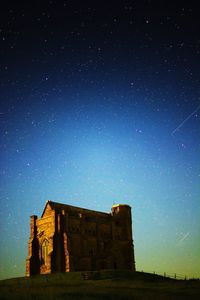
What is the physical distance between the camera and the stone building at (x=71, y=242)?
4988cm

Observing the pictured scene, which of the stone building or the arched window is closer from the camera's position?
the stone building

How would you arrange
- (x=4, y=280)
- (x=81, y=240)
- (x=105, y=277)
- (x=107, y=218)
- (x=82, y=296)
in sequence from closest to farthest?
(x=82, y=296) < (x=105, y=277) < (x=4, y=280) < (x=81, y=240) < (x=107, y=218)

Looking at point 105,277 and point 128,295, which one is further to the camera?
point 105,277

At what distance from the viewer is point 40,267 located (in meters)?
50.9

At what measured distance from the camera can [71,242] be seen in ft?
169

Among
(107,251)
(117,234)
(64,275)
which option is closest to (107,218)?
(117,234)

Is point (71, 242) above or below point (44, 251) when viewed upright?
above

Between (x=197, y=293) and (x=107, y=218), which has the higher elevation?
(x=107, y=218)

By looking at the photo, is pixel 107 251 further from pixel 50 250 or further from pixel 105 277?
pixel 105 277

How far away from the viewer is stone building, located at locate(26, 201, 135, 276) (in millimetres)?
49875

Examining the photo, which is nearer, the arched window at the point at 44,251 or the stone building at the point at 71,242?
the stone building at the point at 71,242

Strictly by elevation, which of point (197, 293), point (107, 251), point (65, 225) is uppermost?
point (65, 225)

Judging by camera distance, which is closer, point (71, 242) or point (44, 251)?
point (71, 242)

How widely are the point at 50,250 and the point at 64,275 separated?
22.7ft
